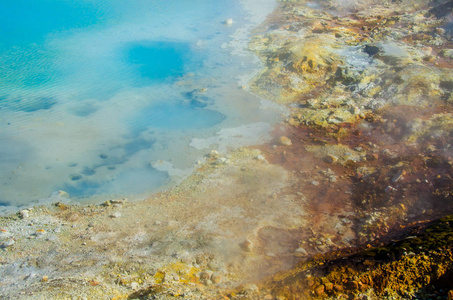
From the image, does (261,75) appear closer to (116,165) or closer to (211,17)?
(116,165)

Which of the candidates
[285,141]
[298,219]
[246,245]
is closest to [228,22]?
[285,141]

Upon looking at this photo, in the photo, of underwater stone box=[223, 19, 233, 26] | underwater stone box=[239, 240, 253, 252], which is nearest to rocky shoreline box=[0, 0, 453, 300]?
underwater stone box=[239, 240, 253, 252]

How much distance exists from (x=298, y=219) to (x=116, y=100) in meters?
5.42

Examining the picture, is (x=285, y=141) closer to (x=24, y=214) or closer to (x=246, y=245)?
(x=246, y=245)

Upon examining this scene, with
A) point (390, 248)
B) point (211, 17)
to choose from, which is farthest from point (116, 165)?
point (211, 17)

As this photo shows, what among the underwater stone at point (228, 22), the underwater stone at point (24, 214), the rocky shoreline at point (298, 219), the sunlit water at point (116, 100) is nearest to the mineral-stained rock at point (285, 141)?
the rocky shoreline at point (298, 219)

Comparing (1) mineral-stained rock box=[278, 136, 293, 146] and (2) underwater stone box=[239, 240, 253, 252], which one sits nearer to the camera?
(2) underwater stone box=[239, 240, 253, 252]

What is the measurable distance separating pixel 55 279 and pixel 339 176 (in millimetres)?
4436

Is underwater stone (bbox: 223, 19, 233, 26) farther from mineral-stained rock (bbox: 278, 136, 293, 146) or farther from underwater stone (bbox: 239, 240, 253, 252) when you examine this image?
underwater stone (bbox: 239, 240, 253, 252)

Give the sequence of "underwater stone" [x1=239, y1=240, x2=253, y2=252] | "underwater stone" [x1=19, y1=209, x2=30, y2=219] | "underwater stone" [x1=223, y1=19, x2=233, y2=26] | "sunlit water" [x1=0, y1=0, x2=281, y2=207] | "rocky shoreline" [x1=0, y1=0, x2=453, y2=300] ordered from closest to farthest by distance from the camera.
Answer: "rocky shoreline" [x1=0, y1=0, x2=453, y2=300]
"underwater stone" [x1=239, y1=240, x2=253, y2=252]
"underwater stone" [x1=19, y1=209, x2=30, y2=219]
"sunlit water" [x1=0, y1=0, x2=281, y2=207]
"underwater stone" [x1=223, y1=19, x2=233, y2=26]

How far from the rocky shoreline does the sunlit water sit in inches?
24.6

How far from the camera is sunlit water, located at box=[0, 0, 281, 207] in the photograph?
5.79 m

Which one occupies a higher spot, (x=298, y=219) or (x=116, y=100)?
(x=116, y=100)

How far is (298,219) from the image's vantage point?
15.3ft
